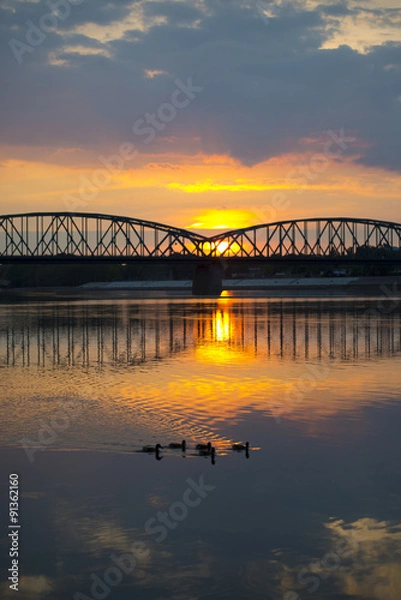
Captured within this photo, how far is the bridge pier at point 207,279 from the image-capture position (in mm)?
181875

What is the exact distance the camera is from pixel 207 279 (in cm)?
18312

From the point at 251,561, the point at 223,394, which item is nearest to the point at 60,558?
the point at 251,561

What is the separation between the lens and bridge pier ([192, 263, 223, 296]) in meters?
182

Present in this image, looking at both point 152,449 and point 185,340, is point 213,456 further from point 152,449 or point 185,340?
point 185,340

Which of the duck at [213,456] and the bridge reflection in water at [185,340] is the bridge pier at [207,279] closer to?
the bridge reflection in water at [185,340]

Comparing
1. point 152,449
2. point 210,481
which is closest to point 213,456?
point 152,449

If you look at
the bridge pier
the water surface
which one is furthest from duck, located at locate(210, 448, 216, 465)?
the bridge pier

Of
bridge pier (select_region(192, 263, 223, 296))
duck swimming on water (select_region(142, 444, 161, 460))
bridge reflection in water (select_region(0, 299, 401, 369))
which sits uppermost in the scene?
bridge pier (select_region(192, 263, 223, 296))

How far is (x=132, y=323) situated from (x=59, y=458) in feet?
162

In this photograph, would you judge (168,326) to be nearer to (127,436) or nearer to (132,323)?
(132,323)

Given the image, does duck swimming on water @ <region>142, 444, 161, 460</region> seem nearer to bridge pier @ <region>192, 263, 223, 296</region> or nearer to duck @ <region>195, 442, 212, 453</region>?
duck @ <region>195, 442, 212, 453</region>

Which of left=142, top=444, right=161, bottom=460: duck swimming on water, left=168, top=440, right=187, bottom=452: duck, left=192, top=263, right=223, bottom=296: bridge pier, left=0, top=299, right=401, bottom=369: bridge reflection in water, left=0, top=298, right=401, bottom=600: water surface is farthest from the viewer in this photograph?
left=192, top=263, right=223, bottom=296: bridge pier

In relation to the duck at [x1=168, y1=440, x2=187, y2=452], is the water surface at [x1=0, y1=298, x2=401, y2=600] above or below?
below

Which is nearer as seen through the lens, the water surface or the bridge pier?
the water surface
